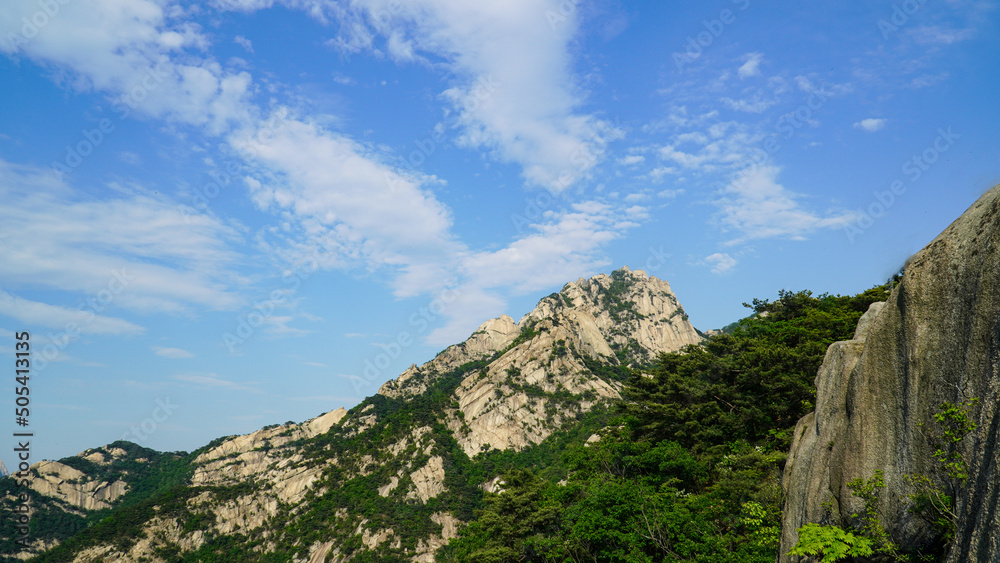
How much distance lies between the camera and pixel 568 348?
A: 392ft

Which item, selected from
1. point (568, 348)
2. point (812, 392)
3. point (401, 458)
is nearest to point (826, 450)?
point (812, 392)

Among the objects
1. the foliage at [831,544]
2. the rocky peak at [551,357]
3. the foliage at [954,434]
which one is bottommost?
the foliage at [831,544]

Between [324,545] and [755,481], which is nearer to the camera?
[755,481]

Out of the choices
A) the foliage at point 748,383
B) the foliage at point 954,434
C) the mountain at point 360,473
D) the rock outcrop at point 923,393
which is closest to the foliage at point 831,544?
the rock outcrop at point 923,393

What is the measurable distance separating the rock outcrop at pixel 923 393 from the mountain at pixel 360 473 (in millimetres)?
67786

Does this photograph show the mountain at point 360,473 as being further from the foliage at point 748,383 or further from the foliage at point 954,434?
the foliage at point 954,434

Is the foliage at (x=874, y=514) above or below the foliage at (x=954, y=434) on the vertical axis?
below

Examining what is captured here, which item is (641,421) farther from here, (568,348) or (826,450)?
(568,348)

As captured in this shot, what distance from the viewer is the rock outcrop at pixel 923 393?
6496 millimetres

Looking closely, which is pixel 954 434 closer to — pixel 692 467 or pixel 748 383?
pixel 692 467

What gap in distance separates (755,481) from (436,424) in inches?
3711

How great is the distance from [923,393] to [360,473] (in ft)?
333

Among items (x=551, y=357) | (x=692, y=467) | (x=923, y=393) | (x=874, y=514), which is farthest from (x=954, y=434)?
(x=551, y=357)

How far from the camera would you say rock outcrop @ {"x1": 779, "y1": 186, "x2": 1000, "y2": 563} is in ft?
21.3
